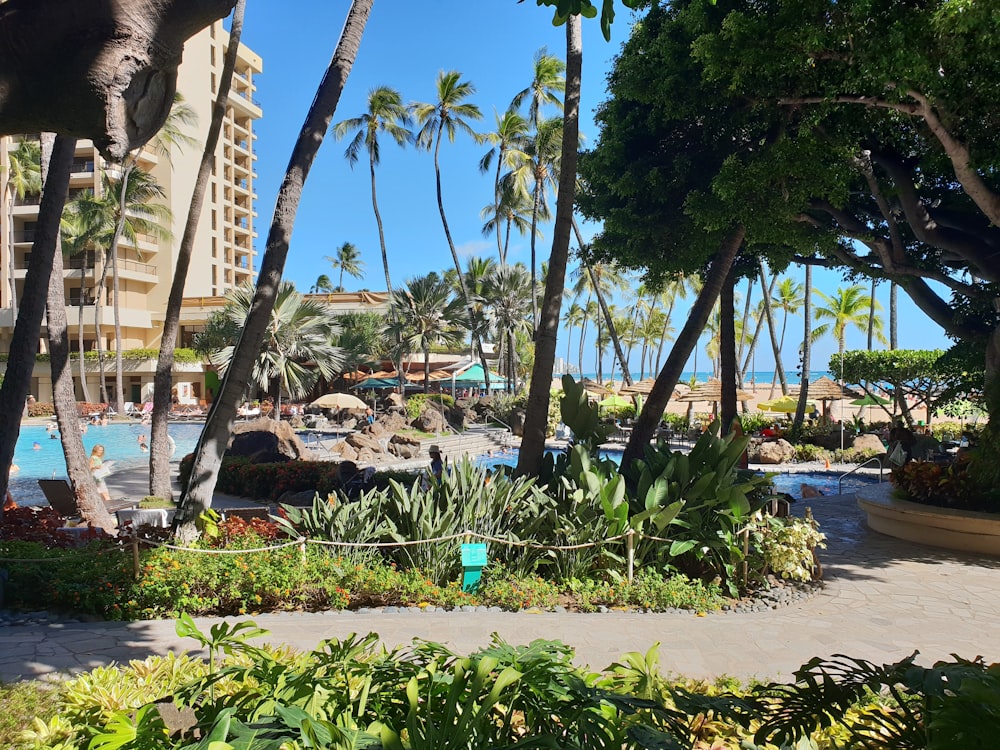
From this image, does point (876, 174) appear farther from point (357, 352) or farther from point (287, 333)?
point (357, 352)

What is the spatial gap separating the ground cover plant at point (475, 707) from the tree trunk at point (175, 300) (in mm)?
8574

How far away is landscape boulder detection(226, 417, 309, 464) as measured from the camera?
16266mm

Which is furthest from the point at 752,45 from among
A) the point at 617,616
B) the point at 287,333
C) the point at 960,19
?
the point at 287,333

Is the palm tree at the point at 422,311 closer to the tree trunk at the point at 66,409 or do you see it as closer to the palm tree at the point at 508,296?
the palm tree at the point at 508,296

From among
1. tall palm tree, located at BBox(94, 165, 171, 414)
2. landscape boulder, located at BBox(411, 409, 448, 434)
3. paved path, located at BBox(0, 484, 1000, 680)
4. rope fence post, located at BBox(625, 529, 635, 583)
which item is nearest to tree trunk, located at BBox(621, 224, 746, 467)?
rope fence post, located at BBox(625, 529, 635, 583)

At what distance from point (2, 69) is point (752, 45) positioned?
863 cm

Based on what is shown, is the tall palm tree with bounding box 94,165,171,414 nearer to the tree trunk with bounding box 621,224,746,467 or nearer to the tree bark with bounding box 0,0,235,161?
the tree trunk with bounding box 621,224,746,467

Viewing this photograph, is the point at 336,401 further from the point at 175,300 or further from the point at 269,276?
the point at 269,276

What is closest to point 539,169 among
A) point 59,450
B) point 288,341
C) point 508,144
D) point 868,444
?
point 508,144

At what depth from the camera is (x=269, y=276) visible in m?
7.55

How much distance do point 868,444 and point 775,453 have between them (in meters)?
3.63

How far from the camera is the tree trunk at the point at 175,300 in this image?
9812 mm

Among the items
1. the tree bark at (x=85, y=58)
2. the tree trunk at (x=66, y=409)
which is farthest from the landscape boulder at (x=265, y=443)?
the tree bark at (x=85, y=58)

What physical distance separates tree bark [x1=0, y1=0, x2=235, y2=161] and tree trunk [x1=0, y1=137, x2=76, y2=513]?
5988mm
